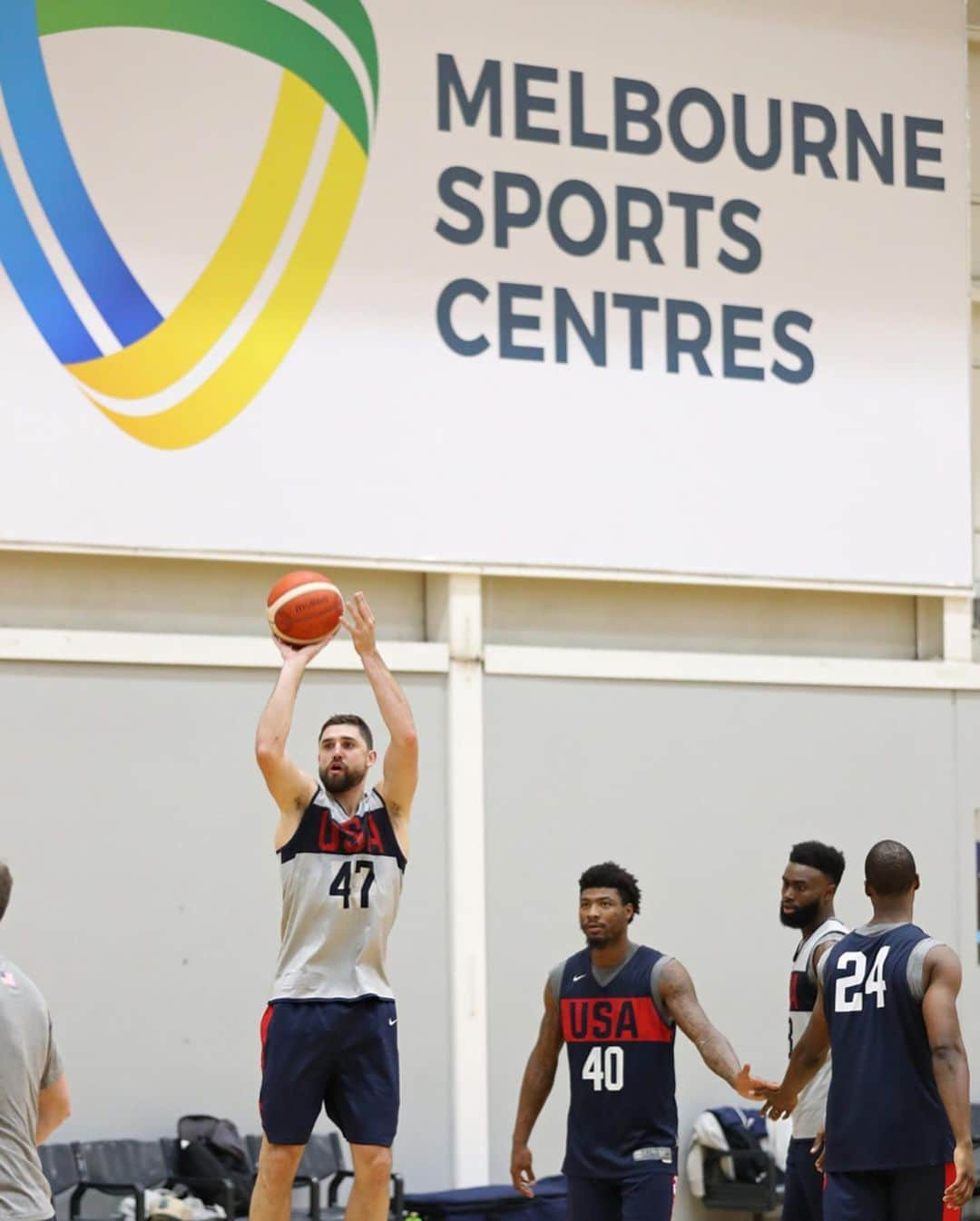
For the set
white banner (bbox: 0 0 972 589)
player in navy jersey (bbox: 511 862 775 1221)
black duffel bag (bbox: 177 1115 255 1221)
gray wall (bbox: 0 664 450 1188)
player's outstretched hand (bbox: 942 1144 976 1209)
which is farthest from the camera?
white banner (bbox: 0 0 972 589)

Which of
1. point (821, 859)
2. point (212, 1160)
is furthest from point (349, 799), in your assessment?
point (212, 1160)

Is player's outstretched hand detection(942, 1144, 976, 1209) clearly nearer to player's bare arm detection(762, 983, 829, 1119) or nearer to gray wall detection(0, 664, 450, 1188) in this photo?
player's bare arm detection(762, 983, 829, 1119)

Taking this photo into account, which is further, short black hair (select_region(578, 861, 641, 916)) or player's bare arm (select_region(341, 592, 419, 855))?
short black hair (select_region(578, 861, 641, 916))

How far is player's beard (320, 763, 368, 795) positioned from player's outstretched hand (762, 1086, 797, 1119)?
5.90 ft

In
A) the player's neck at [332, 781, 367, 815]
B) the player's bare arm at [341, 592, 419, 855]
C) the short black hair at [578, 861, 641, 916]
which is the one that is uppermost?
the player's bare arm at [341, 592, 419, 855]

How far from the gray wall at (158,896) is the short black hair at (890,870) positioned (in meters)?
4.30

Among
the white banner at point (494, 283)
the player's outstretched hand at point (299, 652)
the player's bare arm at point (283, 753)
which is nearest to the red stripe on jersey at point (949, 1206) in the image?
the player's bare arm at point (283, 753)

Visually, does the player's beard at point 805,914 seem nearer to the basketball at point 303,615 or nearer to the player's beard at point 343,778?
the player's beard at point 343,778

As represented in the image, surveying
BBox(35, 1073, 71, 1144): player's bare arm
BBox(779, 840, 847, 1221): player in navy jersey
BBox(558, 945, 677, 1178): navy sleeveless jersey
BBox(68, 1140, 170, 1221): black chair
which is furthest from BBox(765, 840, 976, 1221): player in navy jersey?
BBox(68, 1140, 170, 1221): black chair

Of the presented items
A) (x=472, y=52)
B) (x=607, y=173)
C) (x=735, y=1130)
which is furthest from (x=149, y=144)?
(x=735, y=1130)

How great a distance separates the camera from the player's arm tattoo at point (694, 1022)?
648 cm

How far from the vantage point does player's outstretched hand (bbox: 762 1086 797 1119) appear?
6465mm

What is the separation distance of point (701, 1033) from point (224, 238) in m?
5.09

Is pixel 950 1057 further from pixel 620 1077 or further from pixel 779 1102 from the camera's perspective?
pixel 620 1077
